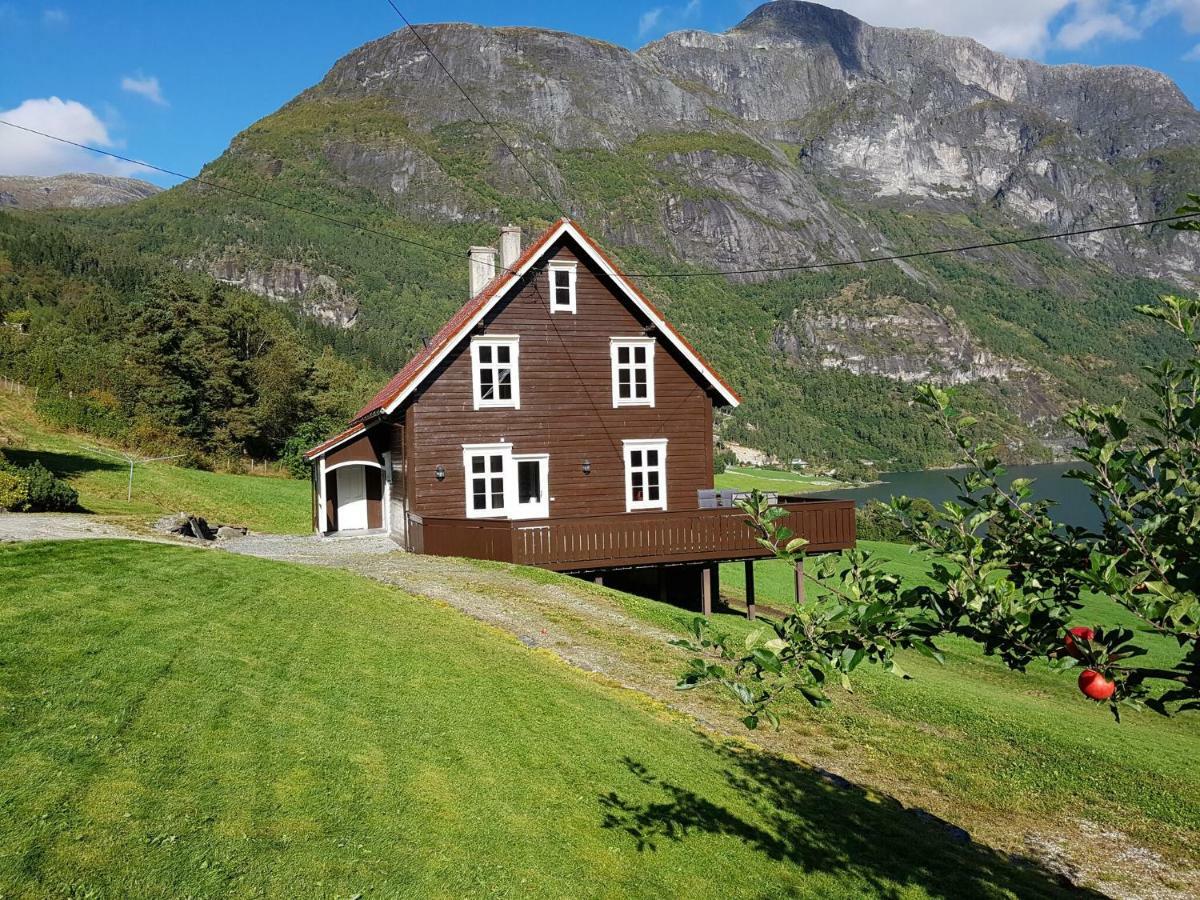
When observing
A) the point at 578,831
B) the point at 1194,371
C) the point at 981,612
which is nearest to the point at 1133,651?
the point at 981,612

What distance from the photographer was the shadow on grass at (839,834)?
8336 millimetres

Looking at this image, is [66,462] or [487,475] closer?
[487,475]

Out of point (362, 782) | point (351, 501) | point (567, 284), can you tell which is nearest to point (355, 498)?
point (351, 501)

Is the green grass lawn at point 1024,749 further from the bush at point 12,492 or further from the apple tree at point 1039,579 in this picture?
the bush at point 12,492

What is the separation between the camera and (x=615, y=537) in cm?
2442

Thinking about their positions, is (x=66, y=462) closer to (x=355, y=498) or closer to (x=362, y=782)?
(x=355, y=498)

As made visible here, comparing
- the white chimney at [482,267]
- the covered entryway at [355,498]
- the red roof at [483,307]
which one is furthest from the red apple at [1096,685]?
the covered entryway at [355,498]

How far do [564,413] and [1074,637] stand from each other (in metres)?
24.3

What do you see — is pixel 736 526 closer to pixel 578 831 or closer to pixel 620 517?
pixel 620 517

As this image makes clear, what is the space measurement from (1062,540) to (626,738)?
6.67m

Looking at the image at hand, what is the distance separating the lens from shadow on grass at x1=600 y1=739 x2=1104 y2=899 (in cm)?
834

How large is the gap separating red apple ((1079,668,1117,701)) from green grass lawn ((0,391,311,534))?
3493 centimetres

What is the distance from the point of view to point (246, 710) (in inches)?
343

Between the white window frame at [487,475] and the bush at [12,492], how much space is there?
13.6 meters
